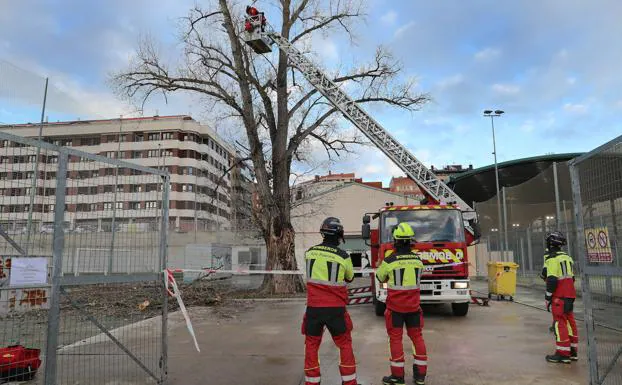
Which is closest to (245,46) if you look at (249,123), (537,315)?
(249,123)

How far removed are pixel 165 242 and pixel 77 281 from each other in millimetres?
1373

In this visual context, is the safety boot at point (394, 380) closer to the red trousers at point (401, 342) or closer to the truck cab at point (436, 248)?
the red trousers at point (401, 342)

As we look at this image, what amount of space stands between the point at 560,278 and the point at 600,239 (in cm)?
228

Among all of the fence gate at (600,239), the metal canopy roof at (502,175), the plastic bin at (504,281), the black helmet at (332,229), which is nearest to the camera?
the fence gate at (600,239)

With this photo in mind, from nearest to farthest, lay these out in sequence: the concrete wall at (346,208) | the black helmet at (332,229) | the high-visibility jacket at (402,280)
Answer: the black helmet at (332,229) < the high-visibility jacket at (402,280) < the concrete wall at (346,208)

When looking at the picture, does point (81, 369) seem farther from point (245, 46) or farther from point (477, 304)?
point (245, 46)

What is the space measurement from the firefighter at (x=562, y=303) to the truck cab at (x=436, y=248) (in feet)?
11.1

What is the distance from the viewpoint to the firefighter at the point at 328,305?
488cm

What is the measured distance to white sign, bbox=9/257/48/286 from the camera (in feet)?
13.0

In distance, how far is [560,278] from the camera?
693 cm

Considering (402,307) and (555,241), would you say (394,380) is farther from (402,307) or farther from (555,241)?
(555,241)

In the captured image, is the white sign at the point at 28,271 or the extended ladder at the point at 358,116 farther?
the extended ladder at the point at 358,116

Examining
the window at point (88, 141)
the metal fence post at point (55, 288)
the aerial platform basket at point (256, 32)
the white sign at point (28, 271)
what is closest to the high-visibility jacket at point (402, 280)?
the metal fence post at point (55, 288)

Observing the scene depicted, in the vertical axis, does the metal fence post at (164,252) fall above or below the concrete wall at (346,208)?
below
